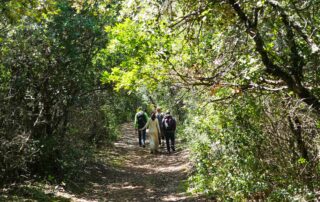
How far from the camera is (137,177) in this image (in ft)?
39.9

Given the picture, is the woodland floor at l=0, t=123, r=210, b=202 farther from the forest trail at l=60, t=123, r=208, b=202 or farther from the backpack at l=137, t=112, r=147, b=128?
the backpack at l=137, t=112, r=147, b=128

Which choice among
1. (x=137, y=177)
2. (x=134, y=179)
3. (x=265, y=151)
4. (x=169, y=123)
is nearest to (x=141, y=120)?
(x=169, y=123)

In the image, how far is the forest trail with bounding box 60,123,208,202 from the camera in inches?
381

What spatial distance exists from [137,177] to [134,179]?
0.34 m

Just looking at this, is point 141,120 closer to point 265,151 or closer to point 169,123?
point 169,123

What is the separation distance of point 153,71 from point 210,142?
11.3 feet

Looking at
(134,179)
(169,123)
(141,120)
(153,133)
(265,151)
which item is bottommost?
(134,179)

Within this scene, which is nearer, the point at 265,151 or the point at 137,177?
the point at 265,151

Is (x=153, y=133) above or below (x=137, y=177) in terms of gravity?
above

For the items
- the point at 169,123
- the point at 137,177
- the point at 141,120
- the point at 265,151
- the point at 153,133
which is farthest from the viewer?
the point at 141,120

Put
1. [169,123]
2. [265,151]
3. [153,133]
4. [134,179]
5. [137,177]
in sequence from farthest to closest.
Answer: [153,133] < [169,123] < [137,177] < [134,179] < [265,151]

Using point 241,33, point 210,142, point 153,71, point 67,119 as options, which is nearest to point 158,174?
point 67,119

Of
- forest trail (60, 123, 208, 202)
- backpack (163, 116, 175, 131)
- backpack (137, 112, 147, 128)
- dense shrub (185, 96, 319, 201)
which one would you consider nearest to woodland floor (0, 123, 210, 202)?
forest trail (60, 123, 208, 202)

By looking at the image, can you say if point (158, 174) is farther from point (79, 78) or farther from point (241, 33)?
point (241, 33)
